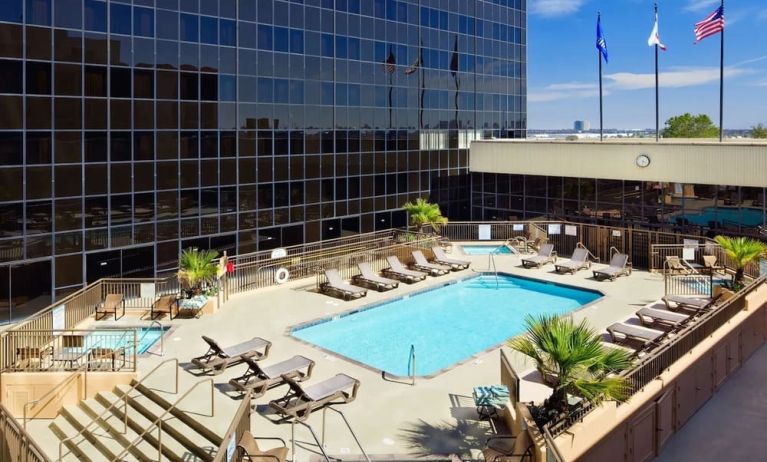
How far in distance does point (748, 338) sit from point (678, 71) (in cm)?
11603

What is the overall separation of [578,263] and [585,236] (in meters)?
3.92

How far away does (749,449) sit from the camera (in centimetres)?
1211

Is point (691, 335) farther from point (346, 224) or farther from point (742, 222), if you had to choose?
point (346, 224)

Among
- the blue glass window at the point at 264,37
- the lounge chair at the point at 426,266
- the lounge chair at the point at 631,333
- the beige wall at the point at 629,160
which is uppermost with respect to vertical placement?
the blue glass window at the point at 264,37

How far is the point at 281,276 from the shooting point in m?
23.7

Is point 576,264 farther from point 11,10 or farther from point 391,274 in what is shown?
point 11,10

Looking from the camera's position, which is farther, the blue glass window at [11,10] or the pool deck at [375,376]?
the blue glass window at [11,10]

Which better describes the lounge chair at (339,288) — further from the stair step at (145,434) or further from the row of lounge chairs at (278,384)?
the stair step at (145,434)

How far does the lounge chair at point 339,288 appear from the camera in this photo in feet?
72.8

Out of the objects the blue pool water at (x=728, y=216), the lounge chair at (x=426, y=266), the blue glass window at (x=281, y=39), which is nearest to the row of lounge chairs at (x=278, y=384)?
the lounge chair at (x=426, y=266)

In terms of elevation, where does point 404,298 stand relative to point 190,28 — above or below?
below

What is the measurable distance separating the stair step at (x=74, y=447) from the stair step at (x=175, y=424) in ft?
2.89

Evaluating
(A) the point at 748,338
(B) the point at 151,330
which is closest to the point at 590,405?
(A) the point at 748,338

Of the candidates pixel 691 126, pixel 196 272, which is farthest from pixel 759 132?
pixel 196 272
